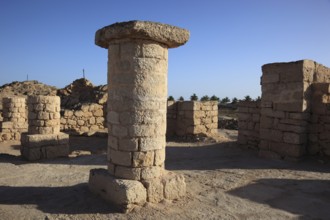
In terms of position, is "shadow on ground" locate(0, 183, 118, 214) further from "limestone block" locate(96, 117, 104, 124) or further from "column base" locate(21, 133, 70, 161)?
"limestone block" locate(96, 117, 104, 124)

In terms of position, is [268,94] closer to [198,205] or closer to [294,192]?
[294,192]

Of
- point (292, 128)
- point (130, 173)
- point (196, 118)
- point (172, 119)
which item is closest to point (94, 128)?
point (172, 119)

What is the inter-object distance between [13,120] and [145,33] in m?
12.0

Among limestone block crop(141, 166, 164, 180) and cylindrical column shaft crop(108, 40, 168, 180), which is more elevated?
cylindrical column shaft crop(108, 40, 168, 180)

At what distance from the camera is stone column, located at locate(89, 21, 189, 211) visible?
4719 millimetres

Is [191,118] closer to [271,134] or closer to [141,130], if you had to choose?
[271,134]

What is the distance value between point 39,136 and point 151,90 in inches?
223

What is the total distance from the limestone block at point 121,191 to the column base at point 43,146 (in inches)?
178

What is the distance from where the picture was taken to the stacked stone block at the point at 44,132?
28.7 ft

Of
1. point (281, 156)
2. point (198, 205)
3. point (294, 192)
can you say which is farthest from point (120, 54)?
point (281, 156)

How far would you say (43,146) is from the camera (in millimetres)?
8812

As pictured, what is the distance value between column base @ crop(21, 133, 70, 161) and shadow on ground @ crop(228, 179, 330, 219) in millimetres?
5909

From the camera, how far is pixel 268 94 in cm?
910

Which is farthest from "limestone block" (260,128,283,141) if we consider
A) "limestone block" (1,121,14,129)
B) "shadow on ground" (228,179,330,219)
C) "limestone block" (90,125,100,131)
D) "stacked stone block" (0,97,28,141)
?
"limestone block" (1,121,14,129)
